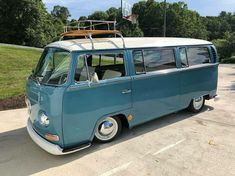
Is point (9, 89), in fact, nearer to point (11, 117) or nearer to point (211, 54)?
point (11, 117)

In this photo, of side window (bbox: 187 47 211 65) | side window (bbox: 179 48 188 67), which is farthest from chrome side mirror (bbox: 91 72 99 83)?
side window (bbox: 187 47 211 65)

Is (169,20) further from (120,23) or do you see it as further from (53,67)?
(53,67)

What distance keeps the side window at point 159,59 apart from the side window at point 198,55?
66 centimetres

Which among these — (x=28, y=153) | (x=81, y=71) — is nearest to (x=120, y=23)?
(x=81, y=71)

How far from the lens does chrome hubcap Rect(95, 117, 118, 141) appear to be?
485cm

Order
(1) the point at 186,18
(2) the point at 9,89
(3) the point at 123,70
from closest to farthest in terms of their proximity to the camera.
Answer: (3) the point at 123,70 → (2) the point at 9,89 → (1) the point at 186,18

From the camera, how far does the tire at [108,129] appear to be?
4.85 metres

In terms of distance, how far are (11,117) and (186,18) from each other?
6830 centimetres

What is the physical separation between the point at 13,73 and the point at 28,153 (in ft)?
25.0

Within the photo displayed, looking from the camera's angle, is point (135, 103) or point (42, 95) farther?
point (135, 103)

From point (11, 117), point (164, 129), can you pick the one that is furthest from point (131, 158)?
point (11, 117)

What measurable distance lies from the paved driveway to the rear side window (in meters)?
1.33

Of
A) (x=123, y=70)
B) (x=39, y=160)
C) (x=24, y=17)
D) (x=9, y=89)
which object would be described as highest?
(x=24, y=17)

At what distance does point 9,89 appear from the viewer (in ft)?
29.3
